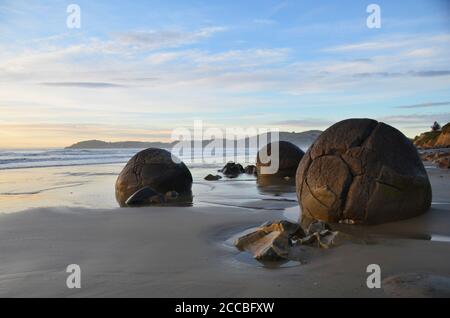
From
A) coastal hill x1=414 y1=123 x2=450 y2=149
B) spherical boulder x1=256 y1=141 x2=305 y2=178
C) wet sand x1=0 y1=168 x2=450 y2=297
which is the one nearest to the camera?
wet sand x1=0 y1=168 x2=450 y2=297

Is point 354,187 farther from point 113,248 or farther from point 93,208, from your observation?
point 93,208

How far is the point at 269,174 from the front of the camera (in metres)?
14.0

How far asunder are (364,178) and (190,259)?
8.73 ft

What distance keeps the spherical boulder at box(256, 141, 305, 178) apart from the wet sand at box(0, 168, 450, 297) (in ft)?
23.4

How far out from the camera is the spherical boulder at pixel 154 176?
9.52 meters

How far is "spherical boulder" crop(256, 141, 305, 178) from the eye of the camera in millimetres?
14211

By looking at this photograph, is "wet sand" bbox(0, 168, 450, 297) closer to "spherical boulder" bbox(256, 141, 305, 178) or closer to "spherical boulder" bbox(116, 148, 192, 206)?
"spherical boulder" bbox(116, 148, 192, 206)

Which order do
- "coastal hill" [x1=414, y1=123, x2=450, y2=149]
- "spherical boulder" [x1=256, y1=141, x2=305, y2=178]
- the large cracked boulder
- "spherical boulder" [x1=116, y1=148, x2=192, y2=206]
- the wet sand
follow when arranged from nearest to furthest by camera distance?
1. the wet sand
2. the large cracked boulder
3. "spherical boulder" [x1=116, y1=148, x2=192, y2=206]
4. "spherical boulder" [x1=256, y1=141, x2=305, y2=178]
5. "coastal hill" [x1=414, y1=123, x2=450, y2=149]

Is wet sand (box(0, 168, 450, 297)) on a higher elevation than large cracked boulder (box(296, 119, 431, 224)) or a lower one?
lower

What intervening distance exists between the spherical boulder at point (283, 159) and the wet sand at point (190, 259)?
7132mm

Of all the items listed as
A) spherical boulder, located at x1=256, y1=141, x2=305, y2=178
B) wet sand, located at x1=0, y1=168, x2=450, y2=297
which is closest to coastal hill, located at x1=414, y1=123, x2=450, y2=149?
spherical boulder, located at x1=256, y1=141, x2=305, y2=178

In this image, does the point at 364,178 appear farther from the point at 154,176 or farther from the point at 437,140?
the point at 437,140

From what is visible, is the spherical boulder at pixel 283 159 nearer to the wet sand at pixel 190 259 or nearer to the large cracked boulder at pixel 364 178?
the wet sand at pixel 190 259

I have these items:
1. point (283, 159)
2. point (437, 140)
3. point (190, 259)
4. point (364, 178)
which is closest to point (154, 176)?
point (364, 178)
